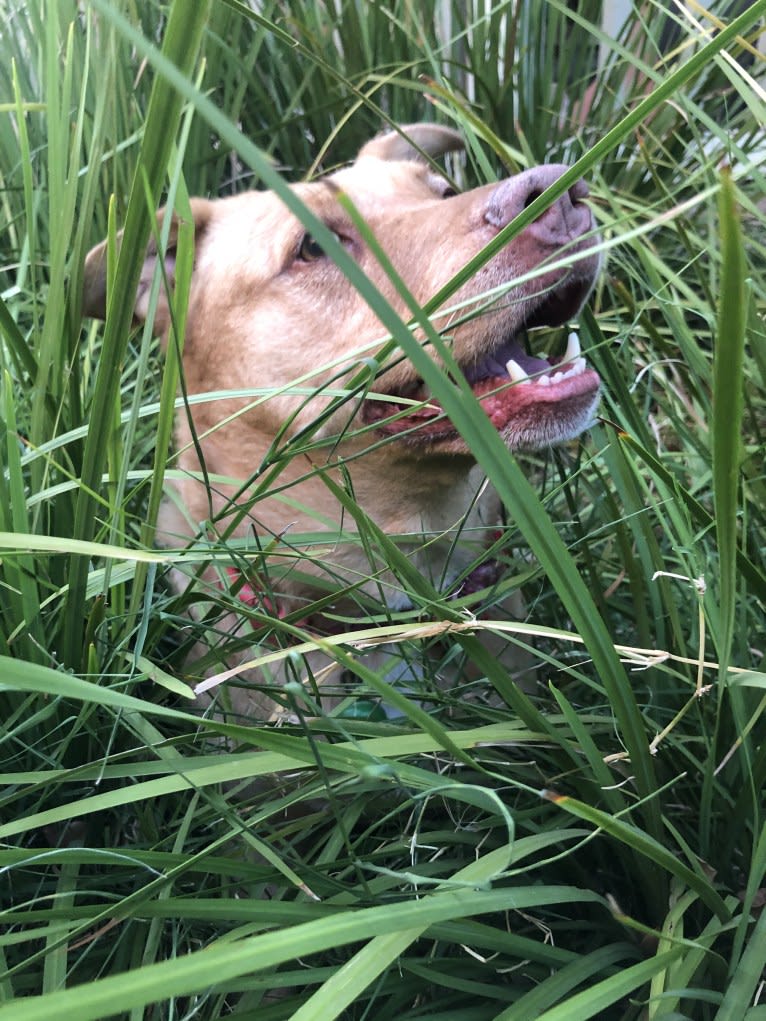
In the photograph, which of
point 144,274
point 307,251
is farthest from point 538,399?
point 144,274

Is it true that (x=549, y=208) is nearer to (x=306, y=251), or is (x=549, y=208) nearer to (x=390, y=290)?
(x=390, y=290)

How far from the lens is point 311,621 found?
5.41ft

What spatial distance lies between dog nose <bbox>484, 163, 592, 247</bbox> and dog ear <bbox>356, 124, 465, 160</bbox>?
92 centimetres

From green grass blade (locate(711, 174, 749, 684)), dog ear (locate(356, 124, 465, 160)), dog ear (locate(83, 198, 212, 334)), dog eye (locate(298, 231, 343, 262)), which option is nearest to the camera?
green grass blade (locate(711, 174, 749, 684))

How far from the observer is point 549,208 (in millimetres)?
1326

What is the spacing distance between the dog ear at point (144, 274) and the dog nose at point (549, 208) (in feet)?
1.97

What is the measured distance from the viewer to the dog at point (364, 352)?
1.44 m

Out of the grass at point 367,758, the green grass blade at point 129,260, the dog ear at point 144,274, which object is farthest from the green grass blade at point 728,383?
the dog ear at point 144,274

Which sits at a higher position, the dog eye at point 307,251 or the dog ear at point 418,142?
the dog ear at point 418,142

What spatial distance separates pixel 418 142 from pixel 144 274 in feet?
2.87

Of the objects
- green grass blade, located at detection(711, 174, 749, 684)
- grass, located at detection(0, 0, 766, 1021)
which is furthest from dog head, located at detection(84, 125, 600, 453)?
green grass blade, located at detection(711, 174, 749, 684)

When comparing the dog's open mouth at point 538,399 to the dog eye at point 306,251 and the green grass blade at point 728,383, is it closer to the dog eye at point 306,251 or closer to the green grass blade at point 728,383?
the dog eye at point 306,251

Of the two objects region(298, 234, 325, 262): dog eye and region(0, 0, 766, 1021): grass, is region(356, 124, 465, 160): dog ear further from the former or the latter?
region(0, 0, 766, 1021): grass

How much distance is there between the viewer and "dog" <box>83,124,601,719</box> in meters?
1.44
